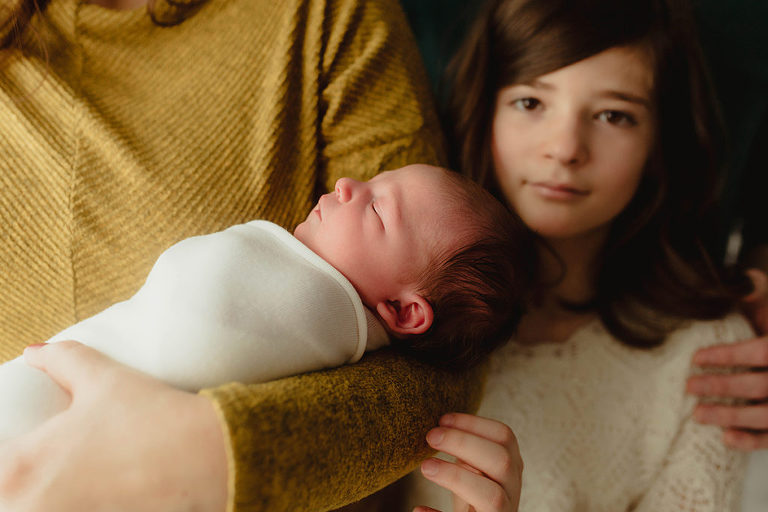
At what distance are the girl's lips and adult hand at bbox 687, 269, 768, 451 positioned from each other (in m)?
0.41

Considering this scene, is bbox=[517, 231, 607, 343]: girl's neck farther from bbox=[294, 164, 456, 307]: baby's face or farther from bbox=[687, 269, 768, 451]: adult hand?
bbox=[294, 164, 456, 307]: baby's face

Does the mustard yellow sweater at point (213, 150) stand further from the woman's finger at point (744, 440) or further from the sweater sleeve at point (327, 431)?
the woman's finger at point (744, 440)

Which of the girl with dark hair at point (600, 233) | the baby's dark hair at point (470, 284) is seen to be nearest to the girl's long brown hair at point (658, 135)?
the girl with dark hair at point (600, 233)

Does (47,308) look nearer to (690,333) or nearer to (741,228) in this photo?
(690,333)

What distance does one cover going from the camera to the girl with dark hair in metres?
1.01

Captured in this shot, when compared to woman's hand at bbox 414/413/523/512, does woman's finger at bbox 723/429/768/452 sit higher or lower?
lower

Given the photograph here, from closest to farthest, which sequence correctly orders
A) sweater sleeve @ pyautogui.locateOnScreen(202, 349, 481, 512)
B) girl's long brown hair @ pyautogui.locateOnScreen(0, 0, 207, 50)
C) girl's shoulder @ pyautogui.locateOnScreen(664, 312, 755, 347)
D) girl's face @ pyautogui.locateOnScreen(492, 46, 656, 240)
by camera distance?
1. sweater sleeve @ pyautogui.locateOnScreen(202, 349, 481, 512)
2. girl's long brown hair @ pyautogui.locateOnScreen(0, 0, 207, 50)
3. girl's face @ pyautogui.locateOnScreen(492, 46, 656, 240)
4. girl's shoulder @ pyautogui.locateOnScreen(664, 312, 755, 347)

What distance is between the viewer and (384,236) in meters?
0.75

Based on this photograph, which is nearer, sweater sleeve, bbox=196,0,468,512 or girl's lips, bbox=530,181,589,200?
sweater sleeve, bbox=196,0,468,512

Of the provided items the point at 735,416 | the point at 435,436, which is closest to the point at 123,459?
the point at 435,436

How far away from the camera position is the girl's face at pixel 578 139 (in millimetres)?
991

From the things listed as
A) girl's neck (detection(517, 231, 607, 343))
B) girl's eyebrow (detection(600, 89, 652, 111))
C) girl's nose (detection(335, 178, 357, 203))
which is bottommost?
girl's neck (detection(517, 231, 607, 343))

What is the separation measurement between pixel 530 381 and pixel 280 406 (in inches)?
28.8

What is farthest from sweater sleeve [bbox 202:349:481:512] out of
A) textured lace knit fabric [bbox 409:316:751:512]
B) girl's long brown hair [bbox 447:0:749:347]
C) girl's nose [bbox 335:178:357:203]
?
girl's long brown hair [bbox 447:0:749:347]
